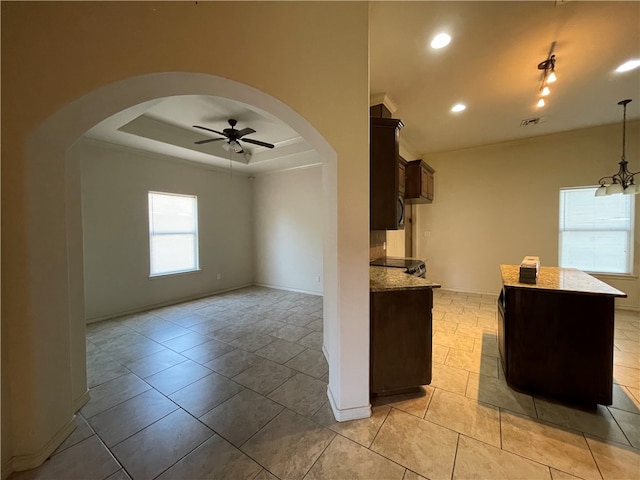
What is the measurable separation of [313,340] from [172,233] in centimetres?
366

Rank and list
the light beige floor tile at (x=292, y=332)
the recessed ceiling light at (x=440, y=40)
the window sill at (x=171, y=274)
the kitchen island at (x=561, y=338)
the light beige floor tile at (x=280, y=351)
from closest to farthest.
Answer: the kitchen island at (x=561, y=338) → the recessed ceiling light at (x=440, y=40) → the light beige floor tile at (x=280, y=351) → the light beige floor tile at (x=292, y=332) → the window sill at (x=171, y=274)

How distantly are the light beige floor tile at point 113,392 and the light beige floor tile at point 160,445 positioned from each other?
528 mm

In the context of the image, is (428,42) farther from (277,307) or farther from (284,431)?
(277,307)

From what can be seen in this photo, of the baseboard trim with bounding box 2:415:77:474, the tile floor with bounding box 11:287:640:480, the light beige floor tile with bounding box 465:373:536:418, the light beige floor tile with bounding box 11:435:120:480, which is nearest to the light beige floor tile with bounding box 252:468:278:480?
the tile floor with bounding box 11:287:640:480

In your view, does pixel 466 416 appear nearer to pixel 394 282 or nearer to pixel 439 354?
pixel 439 354

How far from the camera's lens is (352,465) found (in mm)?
1424

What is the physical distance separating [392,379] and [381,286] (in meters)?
0.78

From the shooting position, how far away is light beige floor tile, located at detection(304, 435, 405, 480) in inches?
53.6

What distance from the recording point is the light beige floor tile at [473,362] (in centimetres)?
241

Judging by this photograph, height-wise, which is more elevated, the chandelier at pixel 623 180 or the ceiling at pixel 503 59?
the ceiling at pixel 503 59

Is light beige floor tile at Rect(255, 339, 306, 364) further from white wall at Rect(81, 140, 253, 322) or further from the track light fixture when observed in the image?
the track light fixture

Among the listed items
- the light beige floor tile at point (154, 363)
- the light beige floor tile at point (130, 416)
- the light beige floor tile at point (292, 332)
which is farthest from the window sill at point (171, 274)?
the light beige floor tile at point (130, 416)

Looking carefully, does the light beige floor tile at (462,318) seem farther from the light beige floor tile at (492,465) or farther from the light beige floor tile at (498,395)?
the light beige floor tile at (492,465)

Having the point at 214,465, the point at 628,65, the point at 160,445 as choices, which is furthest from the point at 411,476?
the point at 628,65
